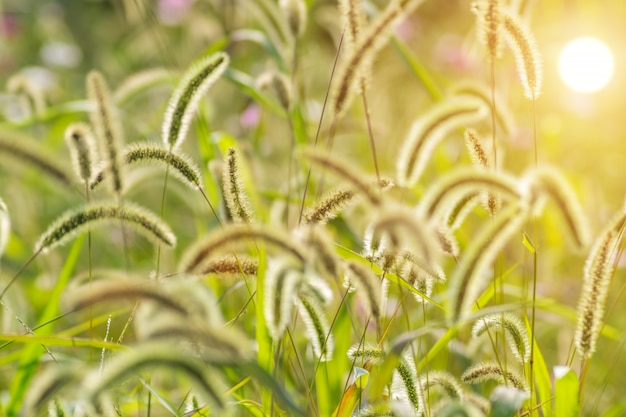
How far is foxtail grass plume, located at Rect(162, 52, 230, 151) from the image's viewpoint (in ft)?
5.64

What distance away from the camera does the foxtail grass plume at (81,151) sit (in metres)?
1.64

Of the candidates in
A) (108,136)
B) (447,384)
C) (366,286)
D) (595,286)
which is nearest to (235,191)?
(108,136)

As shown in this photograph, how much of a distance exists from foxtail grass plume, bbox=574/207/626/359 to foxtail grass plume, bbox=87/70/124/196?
92 centimetres

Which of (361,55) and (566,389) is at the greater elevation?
(361,55)

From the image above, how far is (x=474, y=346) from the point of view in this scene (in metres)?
2.33

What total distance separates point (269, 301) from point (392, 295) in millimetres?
1936

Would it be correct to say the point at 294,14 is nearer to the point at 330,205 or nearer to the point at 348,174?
the point at 330,205

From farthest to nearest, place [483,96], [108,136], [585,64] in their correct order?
[585,64]
[483,96]
[108,136]

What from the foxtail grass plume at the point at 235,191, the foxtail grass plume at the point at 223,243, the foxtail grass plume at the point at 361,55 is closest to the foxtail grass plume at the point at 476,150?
the foxtail grass plume at the point at 361,55

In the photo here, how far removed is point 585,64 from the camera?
13.6 feet

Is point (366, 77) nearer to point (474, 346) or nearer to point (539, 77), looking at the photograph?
point (539, 77)

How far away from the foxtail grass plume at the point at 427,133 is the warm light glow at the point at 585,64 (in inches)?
104

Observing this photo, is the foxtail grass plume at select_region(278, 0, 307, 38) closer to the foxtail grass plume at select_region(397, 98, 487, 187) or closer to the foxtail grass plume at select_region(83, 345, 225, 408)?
the foxtail grass plume at select_region(397, 98, 487, 187)

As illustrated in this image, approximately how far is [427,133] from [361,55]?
0.72 ft
